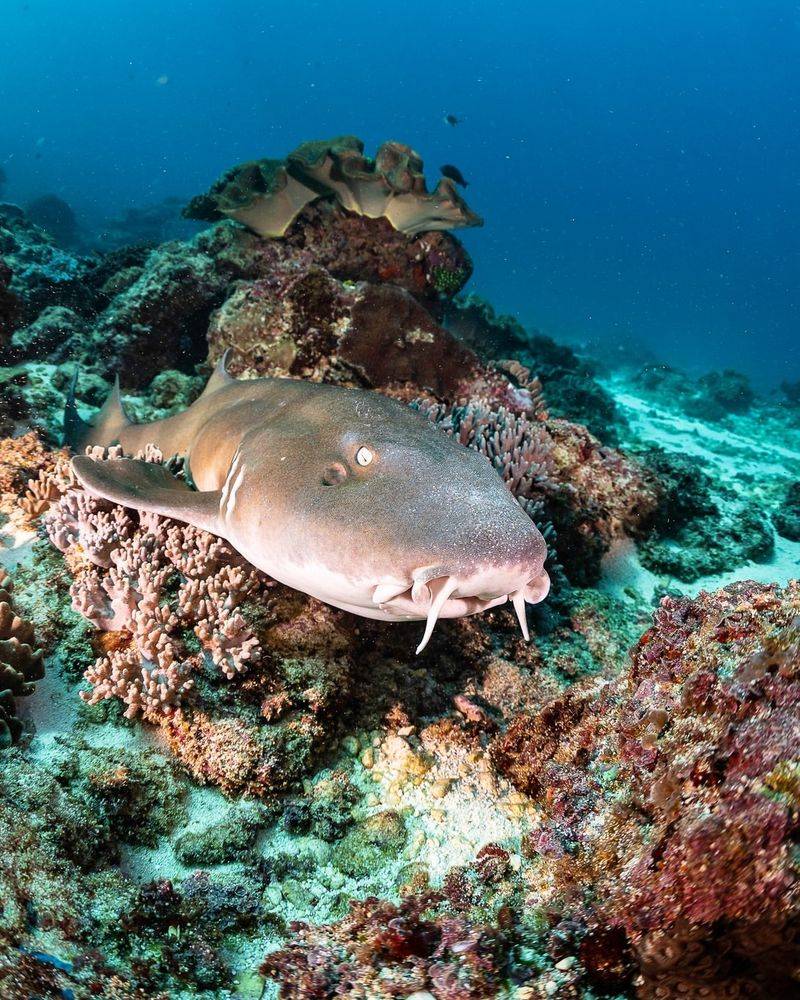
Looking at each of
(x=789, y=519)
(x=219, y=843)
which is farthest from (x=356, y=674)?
(x=789, y=519)

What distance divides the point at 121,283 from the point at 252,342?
4.66 metres

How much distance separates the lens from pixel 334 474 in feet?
9.04

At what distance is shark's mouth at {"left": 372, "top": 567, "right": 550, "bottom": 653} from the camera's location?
7.18ft

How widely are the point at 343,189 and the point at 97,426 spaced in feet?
22.2

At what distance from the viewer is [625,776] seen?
Result: 227 cm

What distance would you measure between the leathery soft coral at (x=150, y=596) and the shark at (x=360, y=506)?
36cm

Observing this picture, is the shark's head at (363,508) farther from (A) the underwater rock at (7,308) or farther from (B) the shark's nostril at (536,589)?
(A) the underwater rock at (7,308)

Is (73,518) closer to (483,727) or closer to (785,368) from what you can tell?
(483,727)

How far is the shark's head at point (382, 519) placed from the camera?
2219 millimetres

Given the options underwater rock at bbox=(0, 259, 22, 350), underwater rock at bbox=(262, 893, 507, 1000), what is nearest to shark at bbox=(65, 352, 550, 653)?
underwater rock at bbox=(262, 893, 507, 1000)

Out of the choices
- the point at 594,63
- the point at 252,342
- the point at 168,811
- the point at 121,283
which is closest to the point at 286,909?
the point at 168,811

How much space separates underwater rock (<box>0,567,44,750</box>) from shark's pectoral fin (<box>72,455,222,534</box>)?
0.89m

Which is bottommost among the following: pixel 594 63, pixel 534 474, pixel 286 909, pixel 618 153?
pixel 286 909

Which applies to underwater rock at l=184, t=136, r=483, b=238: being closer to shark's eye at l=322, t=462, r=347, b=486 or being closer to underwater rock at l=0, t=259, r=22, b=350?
underwater rock at l=0, t=259, r=22, b=350
